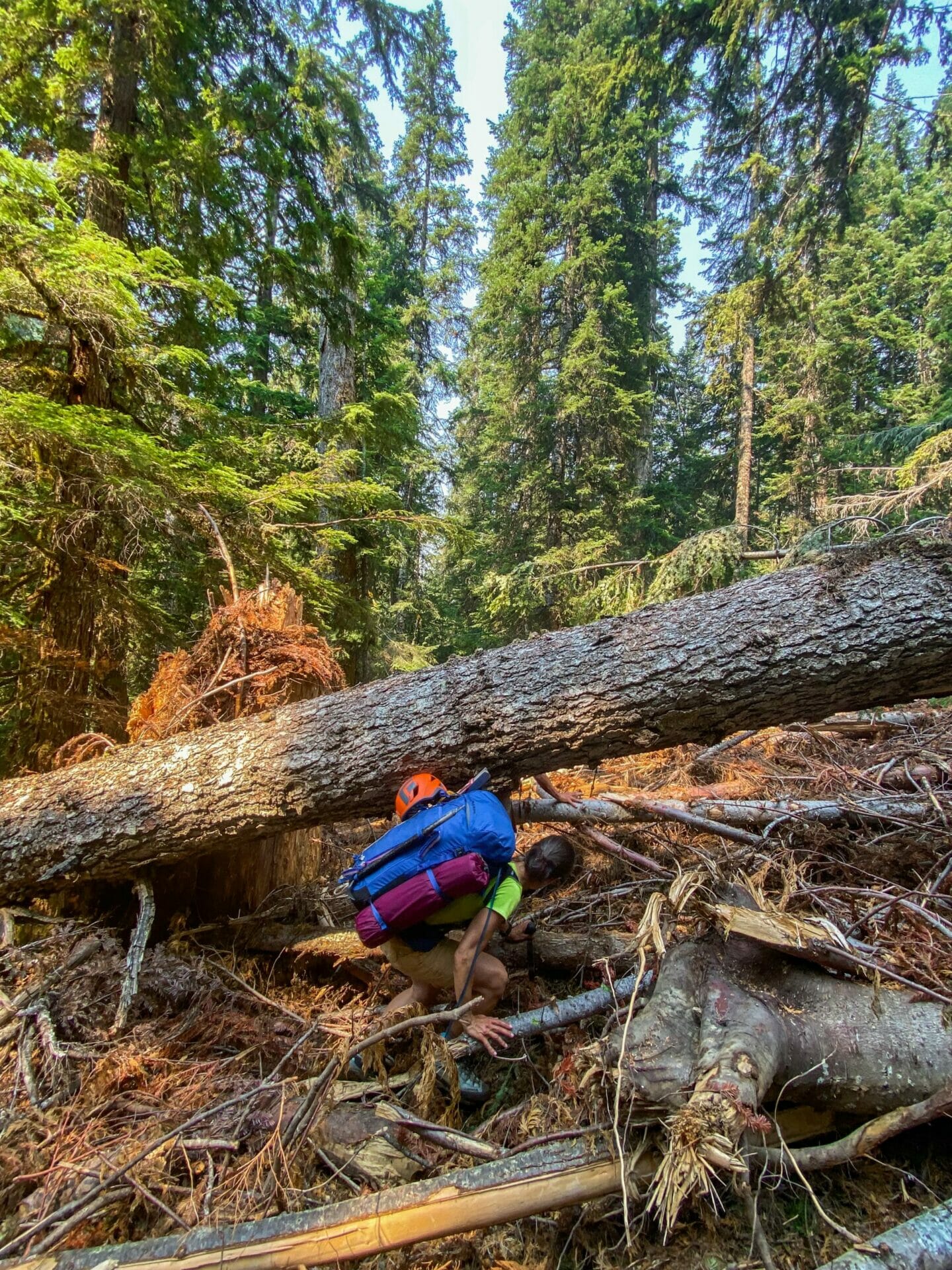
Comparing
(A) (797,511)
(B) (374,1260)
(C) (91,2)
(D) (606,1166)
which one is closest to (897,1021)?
(D) (606,1166)

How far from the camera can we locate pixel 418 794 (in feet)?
9.54

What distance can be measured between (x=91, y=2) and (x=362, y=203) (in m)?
5.02

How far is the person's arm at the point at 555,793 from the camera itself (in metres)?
3.60

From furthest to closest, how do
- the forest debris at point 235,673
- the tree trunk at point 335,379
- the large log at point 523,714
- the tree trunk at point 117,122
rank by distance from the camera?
1. the tree trunk at point 335,379
2. the tree trunk at point 117,122
3. the forest debris at point 235,673
4. the large log at point 523,714

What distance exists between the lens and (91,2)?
5.61m

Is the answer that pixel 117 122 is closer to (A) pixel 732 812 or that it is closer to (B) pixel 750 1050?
(A) pixel 732 812

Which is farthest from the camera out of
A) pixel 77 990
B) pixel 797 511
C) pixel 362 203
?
pixel 797 511

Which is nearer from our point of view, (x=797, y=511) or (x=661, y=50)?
(x=661, y=50)

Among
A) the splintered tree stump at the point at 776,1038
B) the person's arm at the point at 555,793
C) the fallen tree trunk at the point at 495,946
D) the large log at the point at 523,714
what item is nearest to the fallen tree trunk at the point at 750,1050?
the splintered tree stump at the point at 776,1038

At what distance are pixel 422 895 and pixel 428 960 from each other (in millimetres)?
653

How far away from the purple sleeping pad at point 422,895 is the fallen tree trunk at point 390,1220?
0.96 metres

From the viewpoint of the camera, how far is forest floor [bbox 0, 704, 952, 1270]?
6.41 feet

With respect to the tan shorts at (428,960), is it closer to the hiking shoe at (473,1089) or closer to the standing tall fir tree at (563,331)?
the hiking shoe at (473,1089)

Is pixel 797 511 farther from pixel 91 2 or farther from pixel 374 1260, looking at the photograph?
pixel 374 1260
